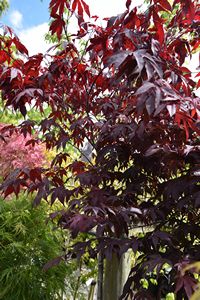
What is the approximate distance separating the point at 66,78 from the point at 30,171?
0.56 m

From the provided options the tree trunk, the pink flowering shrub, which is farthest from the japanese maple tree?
the pink flowering shrub

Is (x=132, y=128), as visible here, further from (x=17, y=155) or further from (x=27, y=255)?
(x=17, y=155)

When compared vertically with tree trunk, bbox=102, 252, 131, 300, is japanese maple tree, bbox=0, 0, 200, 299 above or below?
above

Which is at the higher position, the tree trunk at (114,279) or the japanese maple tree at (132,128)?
the japanese maple tree at (132,128)

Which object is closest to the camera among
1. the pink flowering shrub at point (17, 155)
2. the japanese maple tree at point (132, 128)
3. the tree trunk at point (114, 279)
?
the japanese maple tree at point (132, 128)

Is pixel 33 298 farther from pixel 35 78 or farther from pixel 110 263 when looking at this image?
pixel 35 78

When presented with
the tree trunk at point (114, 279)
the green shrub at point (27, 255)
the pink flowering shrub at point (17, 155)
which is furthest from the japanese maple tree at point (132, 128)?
the pink flowering shrub at point (17, 155)

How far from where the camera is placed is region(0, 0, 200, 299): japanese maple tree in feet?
4.75

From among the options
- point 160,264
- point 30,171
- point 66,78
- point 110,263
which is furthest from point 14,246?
point 160,264

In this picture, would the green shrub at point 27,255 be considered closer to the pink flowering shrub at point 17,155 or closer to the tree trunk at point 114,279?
the tree trunk at point 114,279

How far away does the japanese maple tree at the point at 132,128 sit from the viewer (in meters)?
1.45

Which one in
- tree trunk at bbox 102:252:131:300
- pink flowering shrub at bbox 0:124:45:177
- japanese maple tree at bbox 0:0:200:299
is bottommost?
tree trunk at bbox 102:252:131:300

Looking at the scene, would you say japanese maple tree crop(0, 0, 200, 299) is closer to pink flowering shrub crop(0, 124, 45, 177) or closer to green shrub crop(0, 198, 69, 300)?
green shrub crop(0, 198, 69, 300)

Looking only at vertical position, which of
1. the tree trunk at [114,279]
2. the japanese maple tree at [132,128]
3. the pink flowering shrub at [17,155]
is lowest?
the tree trunk at [114,279]
